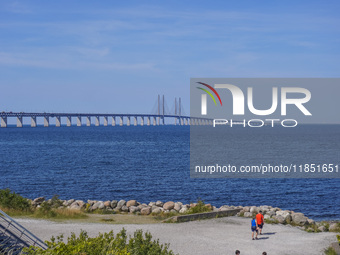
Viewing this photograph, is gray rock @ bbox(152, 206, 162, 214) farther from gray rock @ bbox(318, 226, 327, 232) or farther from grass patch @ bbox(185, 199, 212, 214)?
gray rock @ bbox(318, 226, 327, 232)

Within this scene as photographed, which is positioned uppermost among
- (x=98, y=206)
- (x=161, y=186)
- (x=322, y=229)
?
(x=98, y=206)

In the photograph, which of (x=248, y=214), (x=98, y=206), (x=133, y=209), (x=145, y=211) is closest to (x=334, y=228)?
(x=248, y=214)

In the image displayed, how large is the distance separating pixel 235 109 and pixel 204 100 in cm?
345

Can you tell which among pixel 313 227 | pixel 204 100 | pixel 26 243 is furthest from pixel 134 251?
pixel 204 100

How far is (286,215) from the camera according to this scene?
27.5 meters

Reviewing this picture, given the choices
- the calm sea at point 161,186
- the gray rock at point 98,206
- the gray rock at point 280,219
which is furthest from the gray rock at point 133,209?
the calm sea at point 161,186

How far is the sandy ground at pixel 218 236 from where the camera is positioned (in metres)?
20.0

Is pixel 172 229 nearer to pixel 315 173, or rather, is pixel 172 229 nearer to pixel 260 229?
pixel 260 229

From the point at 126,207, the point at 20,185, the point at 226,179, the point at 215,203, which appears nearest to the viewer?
the point at 126,207

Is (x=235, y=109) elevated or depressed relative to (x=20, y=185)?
elevated

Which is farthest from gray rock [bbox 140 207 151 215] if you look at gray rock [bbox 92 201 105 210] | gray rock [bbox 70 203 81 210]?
gray rock [bbox 70 203 81 210]

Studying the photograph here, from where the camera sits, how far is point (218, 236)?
872 inches

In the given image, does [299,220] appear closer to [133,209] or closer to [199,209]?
[199,209]

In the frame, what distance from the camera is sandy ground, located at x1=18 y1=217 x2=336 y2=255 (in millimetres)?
20016
